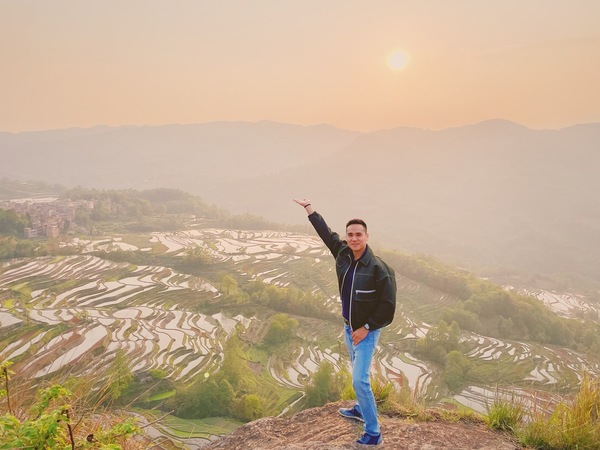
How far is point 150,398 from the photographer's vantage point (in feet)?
78.9

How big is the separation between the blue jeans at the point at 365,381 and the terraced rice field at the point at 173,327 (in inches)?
711

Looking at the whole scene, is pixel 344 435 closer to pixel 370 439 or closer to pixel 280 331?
pixel 370 439

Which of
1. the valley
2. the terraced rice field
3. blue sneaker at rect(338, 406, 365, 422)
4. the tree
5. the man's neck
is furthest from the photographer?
the tree

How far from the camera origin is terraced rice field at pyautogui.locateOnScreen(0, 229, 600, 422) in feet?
91.9

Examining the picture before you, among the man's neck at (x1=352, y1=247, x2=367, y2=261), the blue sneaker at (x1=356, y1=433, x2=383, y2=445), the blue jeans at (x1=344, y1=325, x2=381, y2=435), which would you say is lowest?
the blue sneaker at (x1=356, y1=433, x2=383, y2=445)

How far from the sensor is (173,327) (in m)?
34.7

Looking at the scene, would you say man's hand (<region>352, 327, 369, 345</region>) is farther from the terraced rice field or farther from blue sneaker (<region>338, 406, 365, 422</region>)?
the terraced rice field

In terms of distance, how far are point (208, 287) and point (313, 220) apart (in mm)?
44542

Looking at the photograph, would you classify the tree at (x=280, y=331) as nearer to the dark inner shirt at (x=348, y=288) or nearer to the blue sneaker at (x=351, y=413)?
the blue sneaker at (x=351, y=413)

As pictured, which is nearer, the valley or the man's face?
the man's face

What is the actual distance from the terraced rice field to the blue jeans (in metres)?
18.1

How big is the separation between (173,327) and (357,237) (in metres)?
34.7

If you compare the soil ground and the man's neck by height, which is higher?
the man's neck

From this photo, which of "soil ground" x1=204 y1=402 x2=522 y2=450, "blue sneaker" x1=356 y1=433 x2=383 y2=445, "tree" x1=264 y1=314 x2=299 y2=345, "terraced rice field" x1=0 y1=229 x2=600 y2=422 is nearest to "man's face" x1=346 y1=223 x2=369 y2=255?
"blue sneaker" x1=356 y1=433 x2=383 y2=445
